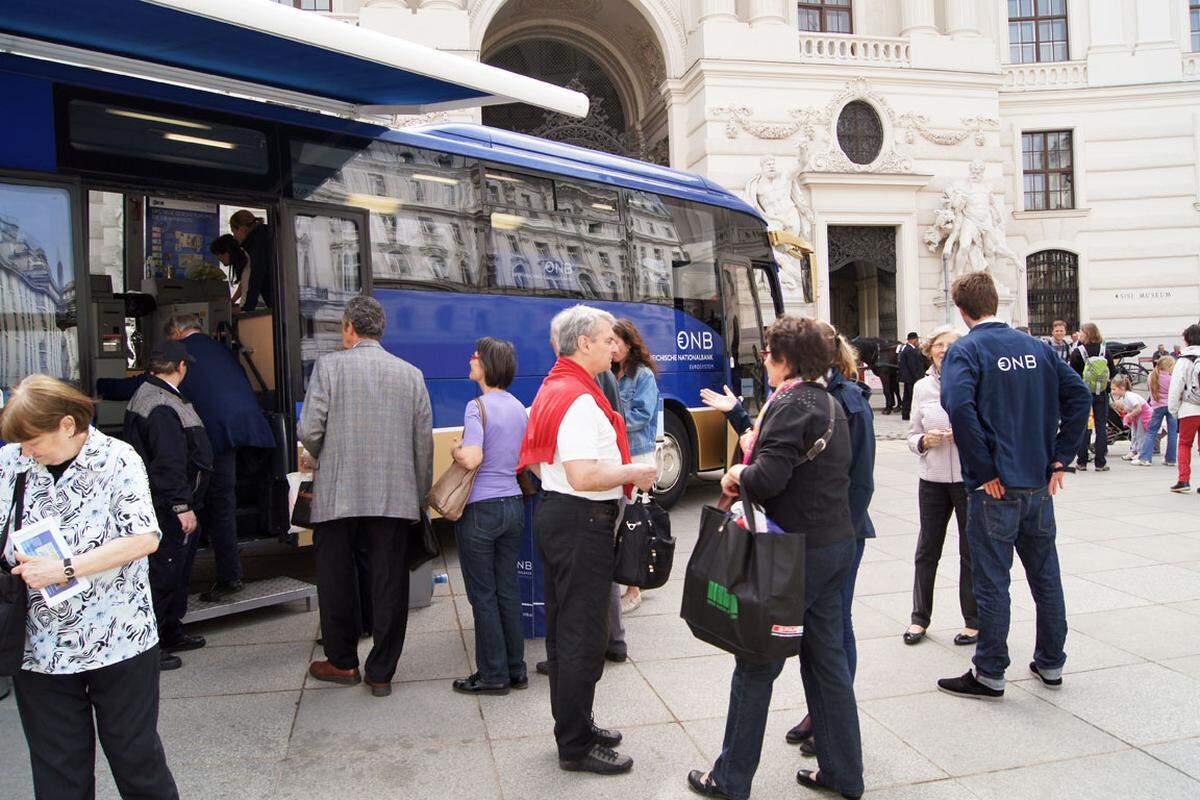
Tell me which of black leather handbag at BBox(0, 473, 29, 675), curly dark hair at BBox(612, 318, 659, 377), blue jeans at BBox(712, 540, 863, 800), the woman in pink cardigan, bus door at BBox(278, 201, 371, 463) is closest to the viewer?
black leather handbag at BBox(0, 473, 29, 675)

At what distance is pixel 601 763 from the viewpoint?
144 inches

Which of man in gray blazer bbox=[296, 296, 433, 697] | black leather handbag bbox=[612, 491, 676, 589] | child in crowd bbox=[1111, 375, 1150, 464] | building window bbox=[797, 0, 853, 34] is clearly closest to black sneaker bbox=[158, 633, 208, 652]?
man in gray blazer bbox=[296, 296, 433, 697]

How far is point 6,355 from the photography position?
5074 mm

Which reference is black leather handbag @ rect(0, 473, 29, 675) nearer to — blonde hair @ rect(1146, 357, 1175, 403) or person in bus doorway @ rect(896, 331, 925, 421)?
blonde hair @ rect(1146, 357, 1175, 403)

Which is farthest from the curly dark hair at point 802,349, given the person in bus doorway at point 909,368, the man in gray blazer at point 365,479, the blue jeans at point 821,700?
the person in bus doorway at point 909,368

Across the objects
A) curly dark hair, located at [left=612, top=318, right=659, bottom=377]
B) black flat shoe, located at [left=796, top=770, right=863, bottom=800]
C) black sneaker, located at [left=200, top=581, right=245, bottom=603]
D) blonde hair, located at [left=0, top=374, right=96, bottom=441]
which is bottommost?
black flat shoe, located at [left=796, top=770, right=863, bottom=800]

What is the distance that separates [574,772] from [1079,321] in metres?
27.1

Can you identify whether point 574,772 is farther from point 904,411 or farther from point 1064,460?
point 904,411

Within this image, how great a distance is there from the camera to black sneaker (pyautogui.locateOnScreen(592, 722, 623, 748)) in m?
3.78

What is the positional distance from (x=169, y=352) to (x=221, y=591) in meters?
1.65

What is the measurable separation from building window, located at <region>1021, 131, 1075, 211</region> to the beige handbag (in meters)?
27.0

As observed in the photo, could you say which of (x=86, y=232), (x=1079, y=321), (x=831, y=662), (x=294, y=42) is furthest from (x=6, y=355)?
(x=1079, y=321)

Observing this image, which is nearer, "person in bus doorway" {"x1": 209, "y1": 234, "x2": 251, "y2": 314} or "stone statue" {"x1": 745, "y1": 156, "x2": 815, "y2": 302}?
"person in bus doorway" {"x1": 209, "y1": 234, "x2": 251, "y2": 314}

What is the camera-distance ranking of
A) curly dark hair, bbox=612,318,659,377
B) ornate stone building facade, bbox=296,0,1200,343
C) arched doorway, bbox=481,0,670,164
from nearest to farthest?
curly dark hair, bbox=612,318,659,377
ornate stone building facade, bbox=296,0,1200,343
arched doorway, bbox=481,0,670,164
